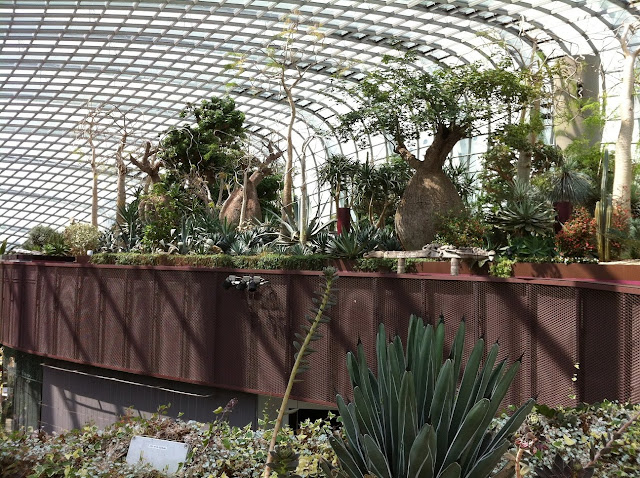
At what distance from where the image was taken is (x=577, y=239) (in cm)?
1429

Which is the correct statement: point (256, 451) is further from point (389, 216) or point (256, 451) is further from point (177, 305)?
point (389, 216)

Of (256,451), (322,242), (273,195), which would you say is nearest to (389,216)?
(273,195)

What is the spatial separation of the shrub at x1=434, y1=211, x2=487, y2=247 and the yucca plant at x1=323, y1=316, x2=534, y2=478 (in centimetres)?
1194

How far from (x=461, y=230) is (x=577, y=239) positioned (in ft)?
8.31

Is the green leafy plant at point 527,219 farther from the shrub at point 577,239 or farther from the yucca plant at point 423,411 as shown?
the yucca plant at point 423,411

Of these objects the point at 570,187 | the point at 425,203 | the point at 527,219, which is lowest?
the point at 527,219

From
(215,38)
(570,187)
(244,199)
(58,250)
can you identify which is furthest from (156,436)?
(215,38)

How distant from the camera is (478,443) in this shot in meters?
3.46

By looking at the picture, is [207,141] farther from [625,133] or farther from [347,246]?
[625,133]

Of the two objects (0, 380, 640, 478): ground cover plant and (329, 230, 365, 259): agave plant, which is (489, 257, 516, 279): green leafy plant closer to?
(329, 230, 365, 259): agave plant

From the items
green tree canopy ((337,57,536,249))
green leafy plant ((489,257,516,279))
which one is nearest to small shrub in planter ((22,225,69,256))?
green tree canopy ((337,57,536,249))

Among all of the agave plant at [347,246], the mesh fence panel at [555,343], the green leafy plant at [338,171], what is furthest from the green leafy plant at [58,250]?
the mesh fence panel at [555,343]

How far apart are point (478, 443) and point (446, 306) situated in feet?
26.7

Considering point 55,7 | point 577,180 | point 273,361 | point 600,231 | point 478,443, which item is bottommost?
point 273,361
